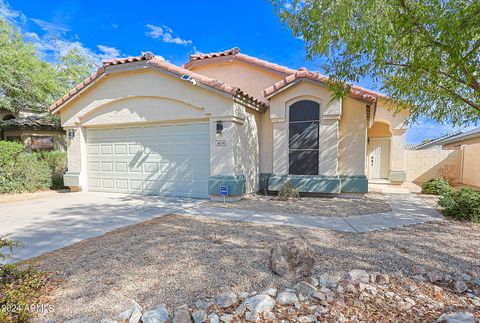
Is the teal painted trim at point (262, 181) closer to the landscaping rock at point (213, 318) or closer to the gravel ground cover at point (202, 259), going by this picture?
the gravel ground cover at point (202, 259)

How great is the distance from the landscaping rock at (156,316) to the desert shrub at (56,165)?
446 inches

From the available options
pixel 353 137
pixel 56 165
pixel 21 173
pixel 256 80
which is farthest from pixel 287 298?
pixel 56 165

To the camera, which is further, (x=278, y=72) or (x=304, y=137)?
(x=278, y=72)

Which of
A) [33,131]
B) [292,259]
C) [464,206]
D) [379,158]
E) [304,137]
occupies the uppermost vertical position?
[33,131]

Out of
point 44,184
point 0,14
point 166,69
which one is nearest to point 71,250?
point 166,69

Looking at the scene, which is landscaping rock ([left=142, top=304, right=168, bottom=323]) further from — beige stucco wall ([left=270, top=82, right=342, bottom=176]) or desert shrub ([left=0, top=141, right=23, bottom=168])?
desert shrub ([left=0, top=141, right=23, bottom=168])

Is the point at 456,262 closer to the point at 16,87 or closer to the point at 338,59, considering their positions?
the point at 338,59

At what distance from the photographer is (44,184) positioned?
10.7 metres

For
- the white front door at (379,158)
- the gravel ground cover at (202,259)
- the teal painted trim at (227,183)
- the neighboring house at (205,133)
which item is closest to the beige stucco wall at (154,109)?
the neighboring house at (205,133)

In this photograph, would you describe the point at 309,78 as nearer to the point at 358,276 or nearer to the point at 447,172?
the point at 358,276

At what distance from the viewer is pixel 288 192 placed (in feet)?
27.6

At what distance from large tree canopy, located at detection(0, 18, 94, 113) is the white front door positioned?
18105 millimetres

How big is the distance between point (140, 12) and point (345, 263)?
12.6 m

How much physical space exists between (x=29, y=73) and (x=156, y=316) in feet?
46.3
